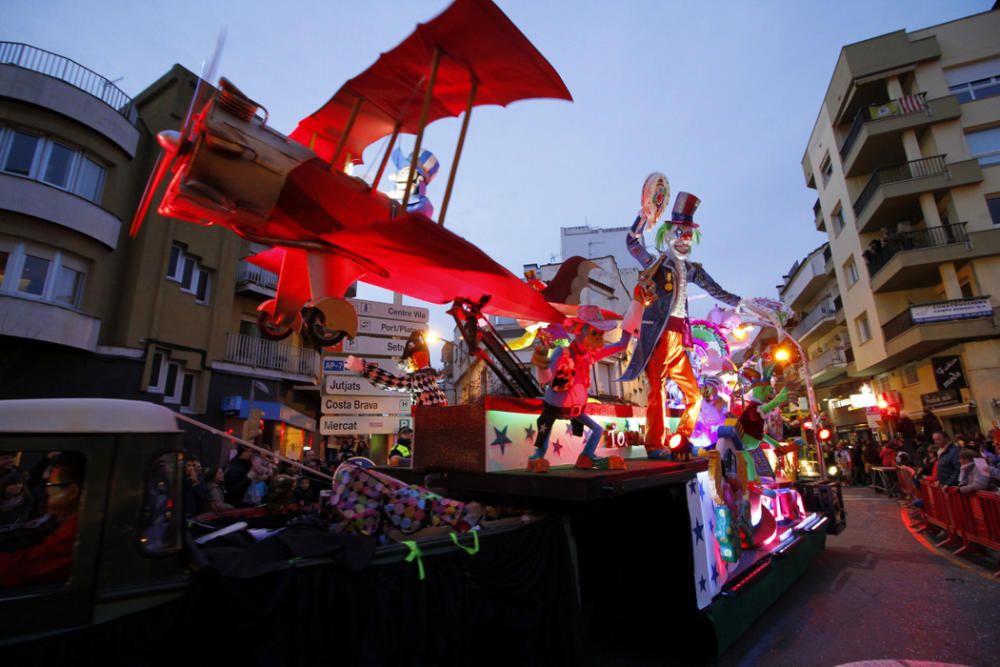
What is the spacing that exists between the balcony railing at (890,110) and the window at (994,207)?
4.26 meters

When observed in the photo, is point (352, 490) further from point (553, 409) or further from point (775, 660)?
point (775, 660)

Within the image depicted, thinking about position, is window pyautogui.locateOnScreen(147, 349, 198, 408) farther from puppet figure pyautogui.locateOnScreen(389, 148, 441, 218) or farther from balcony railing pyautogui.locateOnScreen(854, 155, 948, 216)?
balcony railing pyautogui.locateOnScreen(854, 155, 948, 216)

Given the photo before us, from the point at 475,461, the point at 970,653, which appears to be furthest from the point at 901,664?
the point at 970,653

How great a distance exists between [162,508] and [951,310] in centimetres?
2281

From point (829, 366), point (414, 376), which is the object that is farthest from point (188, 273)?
point (829, 366)

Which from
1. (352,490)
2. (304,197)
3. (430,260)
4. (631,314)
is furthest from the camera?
(631,314)

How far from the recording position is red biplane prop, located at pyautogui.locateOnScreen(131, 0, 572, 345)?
3621mm

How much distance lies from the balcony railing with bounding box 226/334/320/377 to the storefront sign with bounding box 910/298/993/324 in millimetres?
22621

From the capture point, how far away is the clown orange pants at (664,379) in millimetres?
5434

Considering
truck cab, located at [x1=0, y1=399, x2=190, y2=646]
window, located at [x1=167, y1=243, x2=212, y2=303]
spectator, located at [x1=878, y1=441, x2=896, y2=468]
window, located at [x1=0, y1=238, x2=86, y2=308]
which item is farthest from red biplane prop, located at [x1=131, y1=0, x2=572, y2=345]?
spectator, located at [x1=878, y1=441, x2=896, y2=468]

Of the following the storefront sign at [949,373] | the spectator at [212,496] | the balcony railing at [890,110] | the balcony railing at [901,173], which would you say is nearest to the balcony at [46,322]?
the spectator at [212,496]

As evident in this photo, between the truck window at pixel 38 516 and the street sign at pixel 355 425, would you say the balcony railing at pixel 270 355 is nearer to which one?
the street sign at pixel 355 425

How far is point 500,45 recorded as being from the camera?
4.13 metres

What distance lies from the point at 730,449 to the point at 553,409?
2949mm
